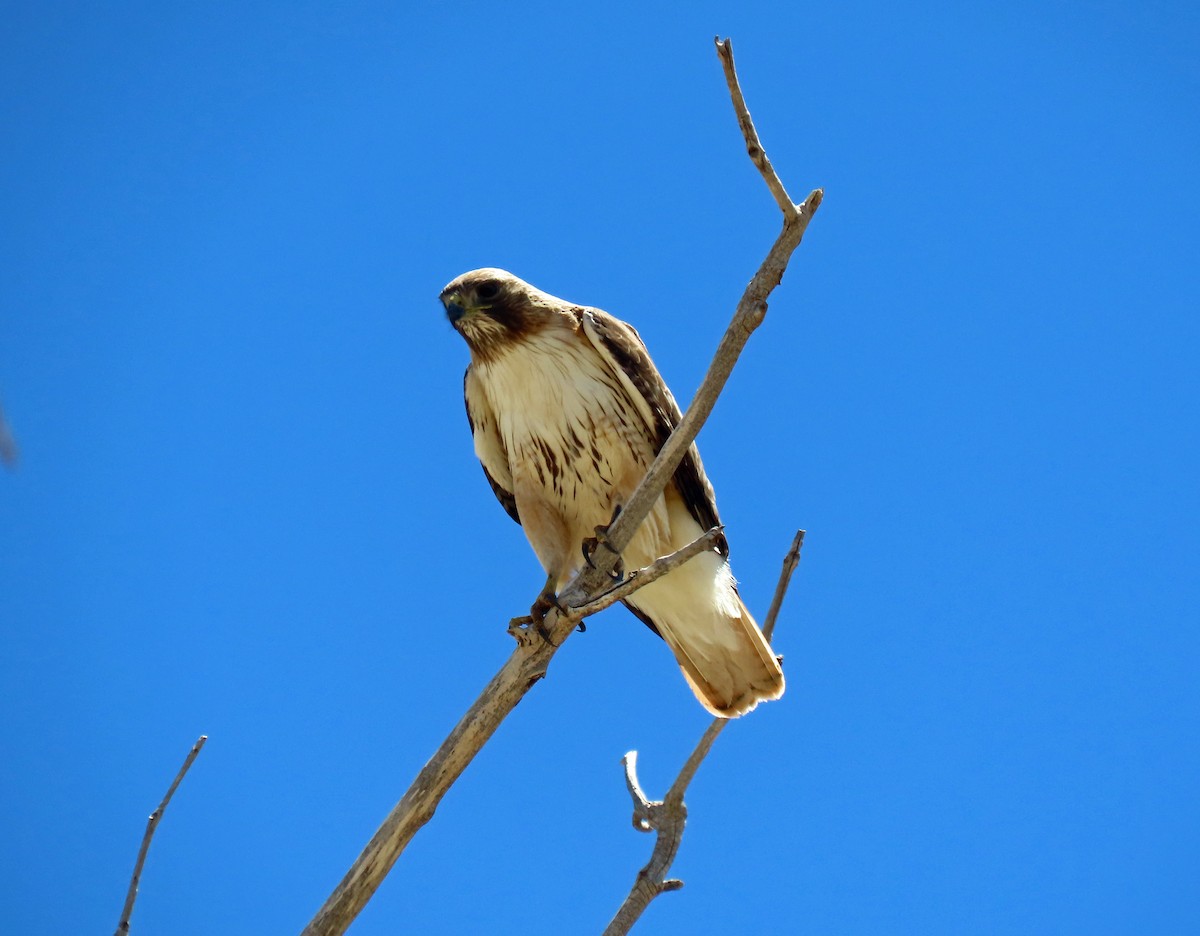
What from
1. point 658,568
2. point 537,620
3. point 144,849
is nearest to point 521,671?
point 537,620

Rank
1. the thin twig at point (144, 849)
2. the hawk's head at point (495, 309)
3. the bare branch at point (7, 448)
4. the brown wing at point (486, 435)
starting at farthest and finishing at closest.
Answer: the brown wing at point (486, 435), the hawk's head at point (495, 309), the thin twig at point (144, 849), the bare branch at point (7, 448)

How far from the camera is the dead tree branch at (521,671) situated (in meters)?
2.96

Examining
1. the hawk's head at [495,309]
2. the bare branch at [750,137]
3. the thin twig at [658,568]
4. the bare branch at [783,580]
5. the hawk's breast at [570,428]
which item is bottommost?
the thin twig at [658,568]

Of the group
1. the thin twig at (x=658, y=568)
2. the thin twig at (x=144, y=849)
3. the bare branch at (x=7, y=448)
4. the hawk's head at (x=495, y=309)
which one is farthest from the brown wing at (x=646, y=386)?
the bare branch at (x=7, y=448)

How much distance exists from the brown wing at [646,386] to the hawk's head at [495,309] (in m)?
0.18

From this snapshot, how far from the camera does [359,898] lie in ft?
9.66

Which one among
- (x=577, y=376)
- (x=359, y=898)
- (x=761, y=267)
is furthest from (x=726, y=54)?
(x=359, y=898)

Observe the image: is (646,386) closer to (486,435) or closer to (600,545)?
(486,435)

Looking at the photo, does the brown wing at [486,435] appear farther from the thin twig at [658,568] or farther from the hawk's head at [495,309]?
the thin twig at [658,568]

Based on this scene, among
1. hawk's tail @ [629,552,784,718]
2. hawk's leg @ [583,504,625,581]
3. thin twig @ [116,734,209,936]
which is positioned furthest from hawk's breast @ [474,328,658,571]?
thin twig @ [116,734,209,936]

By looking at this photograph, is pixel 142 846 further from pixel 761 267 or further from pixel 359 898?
pixel 761 267

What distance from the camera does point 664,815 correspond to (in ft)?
11.9

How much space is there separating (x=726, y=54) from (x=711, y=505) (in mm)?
2219

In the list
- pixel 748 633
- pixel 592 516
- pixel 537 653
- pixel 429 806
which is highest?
pixel 592 516
